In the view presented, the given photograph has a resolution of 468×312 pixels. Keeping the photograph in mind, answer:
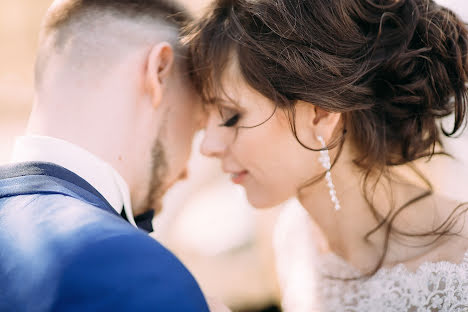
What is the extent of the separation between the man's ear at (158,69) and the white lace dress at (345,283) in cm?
123

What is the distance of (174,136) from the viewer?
7.84 ft

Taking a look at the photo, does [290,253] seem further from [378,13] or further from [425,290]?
[378,13]

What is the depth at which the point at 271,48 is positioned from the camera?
80.7 inches

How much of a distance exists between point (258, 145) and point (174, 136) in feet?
1.26

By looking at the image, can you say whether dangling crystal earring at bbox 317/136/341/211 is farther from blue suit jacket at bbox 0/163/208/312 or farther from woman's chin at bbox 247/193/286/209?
blue suit jacket at bbox 0/163/208/312

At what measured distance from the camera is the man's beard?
2328 mm

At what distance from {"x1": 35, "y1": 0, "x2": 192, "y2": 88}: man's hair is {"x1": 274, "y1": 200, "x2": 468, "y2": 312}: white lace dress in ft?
4.66

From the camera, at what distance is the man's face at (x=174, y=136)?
7.66 feet

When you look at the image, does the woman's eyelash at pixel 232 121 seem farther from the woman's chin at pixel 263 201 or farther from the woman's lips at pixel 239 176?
the woman's chin at pixel 263 201

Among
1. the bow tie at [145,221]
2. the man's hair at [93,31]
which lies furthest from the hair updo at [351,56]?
the bow tie at [145,221]

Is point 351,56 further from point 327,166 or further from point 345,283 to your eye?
point 345,283

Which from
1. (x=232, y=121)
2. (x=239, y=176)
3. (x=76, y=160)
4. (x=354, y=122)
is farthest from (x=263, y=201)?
(x=76, y=160)

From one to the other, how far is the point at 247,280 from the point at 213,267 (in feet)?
1.22

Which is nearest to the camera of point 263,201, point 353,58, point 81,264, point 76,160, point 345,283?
point 81,264
